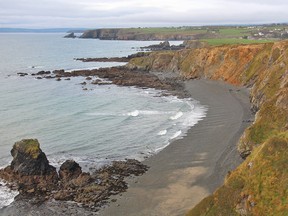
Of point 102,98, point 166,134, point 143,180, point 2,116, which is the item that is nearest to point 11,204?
point 143,180

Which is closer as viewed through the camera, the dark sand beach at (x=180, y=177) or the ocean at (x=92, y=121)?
the dark sand beach at (x=180, y=177)

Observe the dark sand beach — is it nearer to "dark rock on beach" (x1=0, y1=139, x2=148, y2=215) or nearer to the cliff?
"dark rock on beach" (x1=0, y1=139, x2=148, y2=215)

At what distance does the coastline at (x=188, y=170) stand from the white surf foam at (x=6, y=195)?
788 centimetres

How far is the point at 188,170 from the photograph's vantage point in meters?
34.5

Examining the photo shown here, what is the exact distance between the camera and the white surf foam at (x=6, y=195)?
28.9 metres

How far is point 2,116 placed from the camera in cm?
5553

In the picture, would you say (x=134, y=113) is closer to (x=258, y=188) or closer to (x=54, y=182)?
(x=54, y=182)

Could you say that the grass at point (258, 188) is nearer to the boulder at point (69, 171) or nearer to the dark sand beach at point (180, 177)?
the dark sand beach at point (180, 177)

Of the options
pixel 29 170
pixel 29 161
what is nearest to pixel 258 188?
pixel 29 170

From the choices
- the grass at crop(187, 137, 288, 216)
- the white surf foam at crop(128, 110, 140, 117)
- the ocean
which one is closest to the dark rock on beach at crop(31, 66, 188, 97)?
the ocean

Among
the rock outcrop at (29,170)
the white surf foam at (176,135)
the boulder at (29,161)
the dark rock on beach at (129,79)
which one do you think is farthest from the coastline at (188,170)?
the dark rock on beach at (129,79)

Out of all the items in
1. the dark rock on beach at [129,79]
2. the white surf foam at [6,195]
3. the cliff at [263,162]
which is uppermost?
the cliff at [263,162]

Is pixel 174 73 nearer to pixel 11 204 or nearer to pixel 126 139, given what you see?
pixel 126 139

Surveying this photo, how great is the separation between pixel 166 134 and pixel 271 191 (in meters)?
28.9
